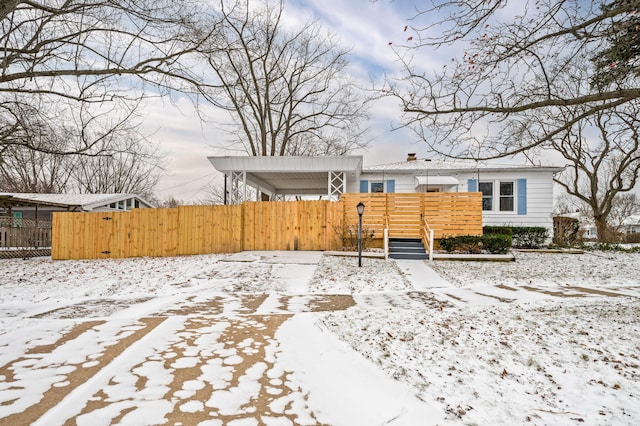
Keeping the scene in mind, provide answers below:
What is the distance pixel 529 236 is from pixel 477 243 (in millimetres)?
3929

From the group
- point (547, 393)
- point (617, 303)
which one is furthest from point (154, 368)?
point (617, 303)

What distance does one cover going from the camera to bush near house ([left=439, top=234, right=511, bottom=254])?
11703mm

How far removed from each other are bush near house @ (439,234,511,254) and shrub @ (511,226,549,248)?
3073 mm

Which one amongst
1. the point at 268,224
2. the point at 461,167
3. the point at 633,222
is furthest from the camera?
the point at 633,222

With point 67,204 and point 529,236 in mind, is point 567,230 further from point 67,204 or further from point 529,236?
point 67,204

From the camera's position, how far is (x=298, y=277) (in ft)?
27.5

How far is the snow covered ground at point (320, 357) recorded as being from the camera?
253cm

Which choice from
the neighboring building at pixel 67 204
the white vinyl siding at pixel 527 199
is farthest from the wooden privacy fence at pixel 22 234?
the white vinyl siding at pixel 527 199

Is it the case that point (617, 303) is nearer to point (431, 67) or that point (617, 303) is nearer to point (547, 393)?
point (547, 393)

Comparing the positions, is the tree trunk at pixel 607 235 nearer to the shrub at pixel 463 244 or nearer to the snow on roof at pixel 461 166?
the snow on roof at pixel 461 166

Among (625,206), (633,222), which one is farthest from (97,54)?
(633,222)

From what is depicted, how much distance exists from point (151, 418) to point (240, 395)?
2.03ft

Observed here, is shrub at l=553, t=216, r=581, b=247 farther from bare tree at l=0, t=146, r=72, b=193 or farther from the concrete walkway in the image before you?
bare tree at l=0, t=146, r=72, b=193

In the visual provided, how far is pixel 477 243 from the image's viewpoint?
12.1 meters
